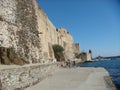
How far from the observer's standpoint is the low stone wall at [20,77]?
8.70 metres

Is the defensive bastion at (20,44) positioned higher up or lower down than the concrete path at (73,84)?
higher up

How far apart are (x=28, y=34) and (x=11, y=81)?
7229 millimetres

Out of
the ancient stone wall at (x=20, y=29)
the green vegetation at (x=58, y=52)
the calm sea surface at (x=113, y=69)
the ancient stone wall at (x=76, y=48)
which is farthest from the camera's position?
the ancient stone wall at (x=76, y=48)

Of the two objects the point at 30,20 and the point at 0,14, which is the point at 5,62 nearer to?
the point at 0,14

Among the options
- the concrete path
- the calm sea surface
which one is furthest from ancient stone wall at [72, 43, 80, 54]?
the concrete path

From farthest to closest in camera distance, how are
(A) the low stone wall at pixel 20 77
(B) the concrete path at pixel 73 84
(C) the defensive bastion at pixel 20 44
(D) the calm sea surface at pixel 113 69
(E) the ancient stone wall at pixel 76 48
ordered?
(E) the ancient stone wall at pixel 76 48 → (D) the calm sea surface at pixel 113 69 → (B) the concrete path at pixel 73 84 → (C) the defensive bastion at pixel 20 44 → (A) the low stone wall at pixel 20 77

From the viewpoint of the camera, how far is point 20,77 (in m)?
10.1

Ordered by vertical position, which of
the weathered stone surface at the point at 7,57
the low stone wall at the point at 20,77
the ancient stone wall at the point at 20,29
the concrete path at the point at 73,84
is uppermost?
the ancient stone wall at the point at 20,29

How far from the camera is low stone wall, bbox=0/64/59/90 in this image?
8703 millimetres

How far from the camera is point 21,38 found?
15.3 meters

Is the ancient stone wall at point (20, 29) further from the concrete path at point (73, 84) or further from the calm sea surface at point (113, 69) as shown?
the calm sea surface at point (113, 69)

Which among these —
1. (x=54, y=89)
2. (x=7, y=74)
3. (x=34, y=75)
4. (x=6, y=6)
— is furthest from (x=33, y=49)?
(x=7, y=74)

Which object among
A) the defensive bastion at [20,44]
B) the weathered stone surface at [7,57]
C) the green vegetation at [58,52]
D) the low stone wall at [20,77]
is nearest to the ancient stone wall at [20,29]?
the defensive bastion at [20,44]

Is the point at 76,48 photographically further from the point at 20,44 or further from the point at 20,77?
the point at 20,77
